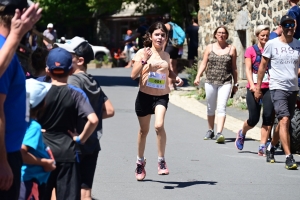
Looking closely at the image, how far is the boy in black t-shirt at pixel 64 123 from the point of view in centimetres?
521

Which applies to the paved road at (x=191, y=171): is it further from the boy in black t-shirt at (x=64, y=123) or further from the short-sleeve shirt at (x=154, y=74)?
the boy in black t-shirt at (x=64, y=123)

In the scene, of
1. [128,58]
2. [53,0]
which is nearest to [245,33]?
[128,58]

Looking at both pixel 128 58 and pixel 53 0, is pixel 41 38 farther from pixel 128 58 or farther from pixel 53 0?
pixel 53 0

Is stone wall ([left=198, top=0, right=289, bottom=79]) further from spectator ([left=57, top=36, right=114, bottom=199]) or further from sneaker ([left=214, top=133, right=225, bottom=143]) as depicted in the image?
spectator ([left=57, top=36, right=114, bottom=199])

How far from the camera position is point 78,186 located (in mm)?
5309

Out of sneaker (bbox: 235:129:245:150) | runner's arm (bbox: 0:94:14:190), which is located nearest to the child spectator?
runner's arm (bbox: 0:94:14:190)

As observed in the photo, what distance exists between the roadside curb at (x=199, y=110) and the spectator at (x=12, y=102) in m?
8.23

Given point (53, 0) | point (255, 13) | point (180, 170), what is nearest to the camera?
point (180, 170)

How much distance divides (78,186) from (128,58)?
32.5 m

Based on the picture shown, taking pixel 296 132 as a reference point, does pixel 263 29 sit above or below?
above

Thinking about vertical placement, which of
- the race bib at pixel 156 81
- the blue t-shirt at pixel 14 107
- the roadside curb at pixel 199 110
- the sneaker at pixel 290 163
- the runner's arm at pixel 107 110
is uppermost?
the blue t-shirt at pixel 14 107

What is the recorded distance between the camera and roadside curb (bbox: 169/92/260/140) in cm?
1285

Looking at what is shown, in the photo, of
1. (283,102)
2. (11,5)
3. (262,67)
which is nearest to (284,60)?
(262,67)

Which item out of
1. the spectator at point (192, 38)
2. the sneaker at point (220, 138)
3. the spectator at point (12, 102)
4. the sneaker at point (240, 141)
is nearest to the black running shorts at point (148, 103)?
the sneaker at point (240, 141)
